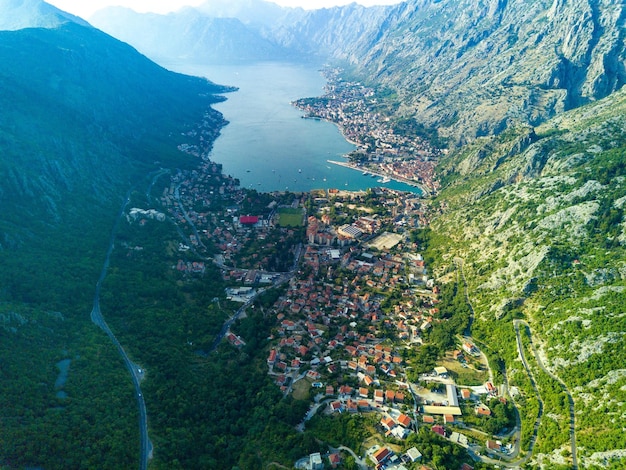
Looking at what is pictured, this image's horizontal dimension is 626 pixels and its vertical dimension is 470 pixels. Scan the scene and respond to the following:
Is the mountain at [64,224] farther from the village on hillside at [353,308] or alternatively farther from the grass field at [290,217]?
the grass field at [290,217]

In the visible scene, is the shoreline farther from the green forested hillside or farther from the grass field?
the grass field

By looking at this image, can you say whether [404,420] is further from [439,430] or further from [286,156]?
[286,156]

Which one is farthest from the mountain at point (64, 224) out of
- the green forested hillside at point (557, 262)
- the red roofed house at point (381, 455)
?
the green forested hillside at point (557, 262)

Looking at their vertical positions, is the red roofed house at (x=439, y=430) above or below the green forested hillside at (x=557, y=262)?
below

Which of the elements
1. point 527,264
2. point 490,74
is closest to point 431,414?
point 527,264

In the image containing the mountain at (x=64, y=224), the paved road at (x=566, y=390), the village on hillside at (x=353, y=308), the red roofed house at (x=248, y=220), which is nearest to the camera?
the paved road at (x=566, y=390)

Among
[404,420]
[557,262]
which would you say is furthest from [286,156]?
[404,420]

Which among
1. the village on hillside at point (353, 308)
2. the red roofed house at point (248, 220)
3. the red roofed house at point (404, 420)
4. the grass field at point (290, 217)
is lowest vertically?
the red roofed house at point (404, 420)
